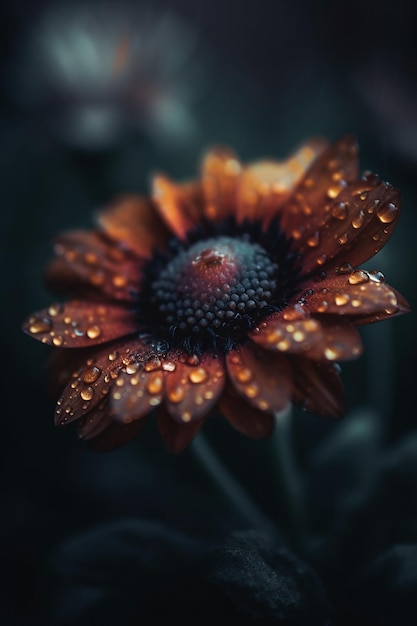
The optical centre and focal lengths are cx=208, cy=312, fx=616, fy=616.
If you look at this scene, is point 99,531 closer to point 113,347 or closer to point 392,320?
point 113,347

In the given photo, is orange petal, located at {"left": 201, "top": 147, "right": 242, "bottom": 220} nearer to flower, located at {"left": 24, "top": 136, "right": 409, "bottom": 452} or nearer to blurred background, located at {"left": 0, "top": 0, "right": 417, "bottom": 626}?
flower, located at {"left": 24, "top": 136, "right": 409, "bottom": 452}

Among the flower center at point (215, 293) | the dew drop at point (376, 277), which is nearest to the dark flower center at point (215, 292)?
the flower center at point (215, 293)

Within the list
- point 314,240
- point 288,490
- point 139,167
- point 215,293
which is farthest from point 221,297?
point 139,167

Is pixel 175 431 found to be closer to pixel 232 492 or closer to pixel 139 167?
pixel 232 492

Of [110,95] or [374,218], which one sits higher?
[110,95]

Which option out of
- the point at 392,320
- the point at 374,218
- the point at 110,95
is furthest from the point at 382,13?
the point at 374,218

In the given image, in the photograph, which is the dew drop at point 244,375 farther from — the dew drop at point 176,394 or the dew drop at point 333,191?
the dew drop at point 333,191
